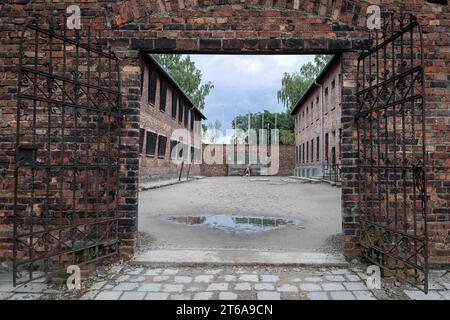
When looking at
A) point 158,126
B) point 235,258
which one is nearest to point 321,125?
point 158,126

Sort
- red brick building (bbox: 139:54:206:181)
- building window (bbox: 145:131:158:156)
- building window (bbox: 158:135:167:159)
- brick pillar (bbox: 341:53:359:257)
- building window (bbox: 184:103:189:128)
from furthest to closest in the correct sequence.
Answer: building window (bbox: 184:103:189:128), building window (bbox: 158:135:167:159), building window (bbox: 145:131:158:156), red brick building (bbox: 139:54:206:181), brick pillar (bbox: 341:53:359:257)

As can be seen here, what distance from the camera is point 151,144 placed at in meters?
17.9

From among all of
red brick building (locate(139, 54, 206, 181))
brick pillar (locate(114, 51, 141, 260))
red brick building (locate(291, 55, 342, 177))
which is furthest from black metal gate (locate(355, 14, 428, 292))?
red brick building (locate(139, 54, 206, 181))

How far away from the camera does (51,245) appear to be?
393 cm

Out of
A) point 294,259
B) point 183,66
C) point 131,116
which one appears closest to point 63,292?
point 131,116

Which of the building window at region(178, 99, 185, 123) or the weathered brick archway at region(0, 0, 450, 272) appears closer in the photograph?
the weathered brick archway at region(0, 0, 450, 272)

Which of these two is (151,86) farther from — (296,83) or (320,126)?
(296,83)

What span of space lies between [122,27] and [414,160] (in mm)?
4025

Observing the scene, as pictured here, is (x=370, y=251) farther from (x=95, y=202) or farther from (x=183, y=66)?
(x=183, y=66)

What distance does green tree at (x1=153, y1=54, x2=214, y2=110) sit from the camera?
33.2 meters

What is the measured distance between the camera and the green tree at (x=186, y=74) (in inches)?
1309

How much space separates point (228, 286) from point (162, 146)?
57.9ft

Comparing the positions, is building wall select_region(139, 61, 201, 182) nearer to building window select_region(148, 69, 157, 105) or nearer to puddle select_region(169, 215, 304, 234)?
building window select_region(148, 69, 157, 105)

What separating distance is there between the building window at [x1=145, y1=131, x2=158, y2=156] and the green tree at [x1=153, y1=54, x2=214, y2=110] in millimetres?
16415
